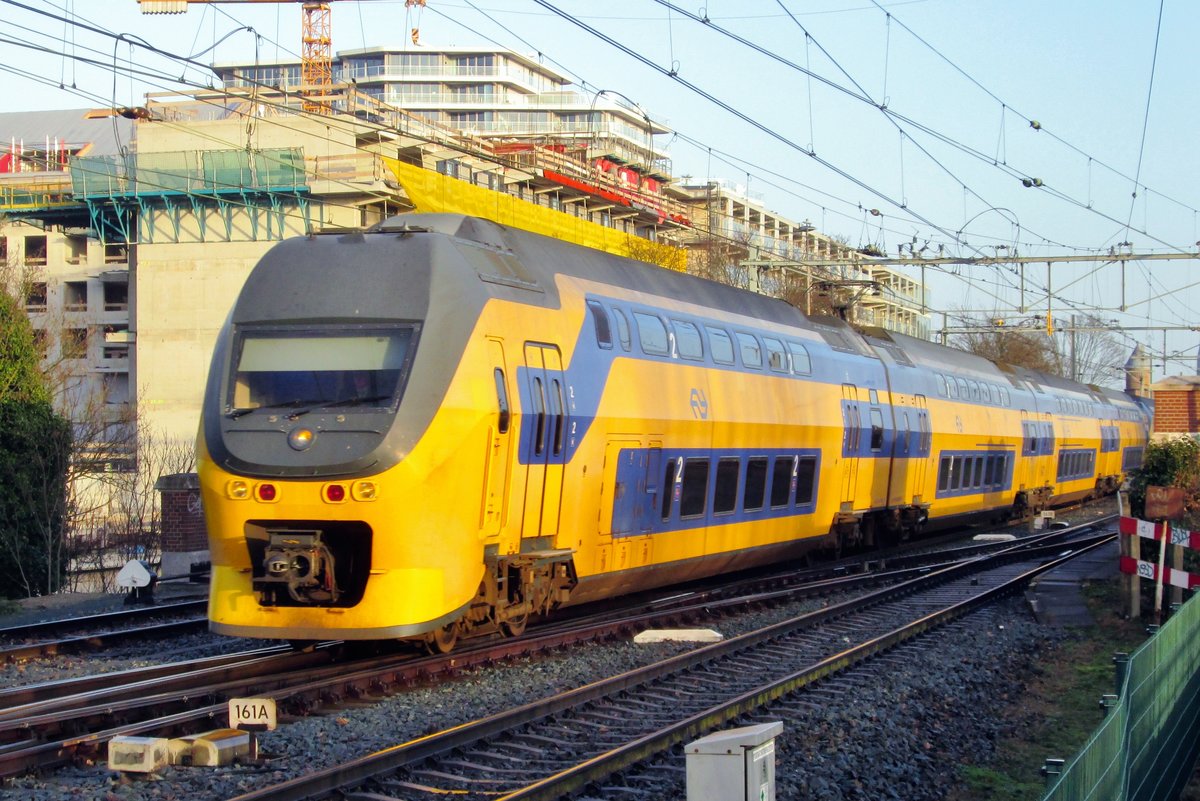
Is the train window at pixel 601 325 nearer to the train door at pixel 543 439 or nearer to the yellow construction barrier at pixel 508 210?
the train door at pixel 543 439

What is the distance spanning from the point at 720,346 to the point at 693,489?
215 centimetres

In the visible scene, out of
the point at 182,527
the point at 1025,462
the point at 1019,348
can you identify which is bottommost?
the point at 182,527

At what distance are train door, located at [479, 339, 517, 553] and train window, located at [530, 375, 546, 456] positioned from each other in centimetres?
56

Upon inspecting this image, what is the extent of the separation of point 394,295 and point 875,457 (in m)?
13.8

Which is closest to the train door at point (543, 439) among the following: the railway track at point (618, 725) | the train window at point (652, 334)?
the railway track at point (618, 725)

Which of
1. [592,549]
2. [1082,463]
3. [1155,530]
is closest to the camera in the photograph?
[592,549]

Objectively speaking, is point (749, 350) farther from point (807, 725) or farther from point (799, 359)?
point (807, 725)

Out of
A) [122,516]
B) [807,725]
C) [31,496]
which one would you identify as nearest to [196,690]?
[807,725]

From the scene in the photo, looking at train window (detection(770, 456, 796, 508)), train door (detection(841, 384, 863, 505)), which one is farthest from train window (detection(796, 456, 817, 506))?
train door (detection(841, 384, 863, 505))

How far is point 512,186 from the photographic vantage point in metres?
57.7

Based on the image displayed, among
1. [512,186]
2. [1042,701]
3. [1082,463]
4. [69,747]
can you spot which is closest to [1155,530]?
[1042,701]

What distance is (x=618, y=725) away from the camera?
9867 mm

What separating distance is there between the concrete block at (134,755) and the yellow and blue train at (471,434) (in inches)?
96.0

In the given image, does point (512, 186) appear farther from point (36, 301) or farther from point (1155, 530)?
point (1155, 530)
